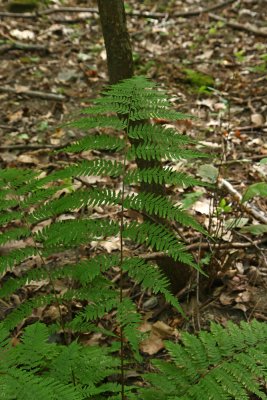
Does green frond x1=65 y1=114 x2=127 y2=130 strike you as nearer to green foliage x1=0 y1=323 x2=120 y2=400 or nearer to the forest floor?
the forest floor

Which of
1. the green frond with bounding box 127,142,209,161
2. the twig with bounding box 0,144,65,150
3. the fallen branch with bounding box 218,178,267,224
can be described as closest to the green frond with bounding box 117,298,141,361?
the green frond with bounding box 127,142,209,161

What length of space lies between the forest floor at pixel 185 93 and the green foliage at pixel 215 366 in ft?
1.92

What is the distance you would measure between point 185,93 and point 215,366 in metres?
4.32

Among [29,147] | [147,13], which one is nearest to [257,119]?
[29,147]

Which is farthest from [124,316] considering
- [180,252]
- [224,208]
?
[224,208]

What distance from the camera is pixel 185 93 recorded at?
5773 mm

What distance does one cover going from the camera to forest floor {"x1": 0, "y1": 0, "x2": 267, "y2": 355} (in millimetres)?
3023

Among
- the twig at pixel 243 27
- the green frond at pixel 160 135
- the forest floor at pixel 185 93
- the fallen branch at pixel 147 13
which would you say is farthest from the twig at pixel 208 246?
the fallen branch at pixel 147 13

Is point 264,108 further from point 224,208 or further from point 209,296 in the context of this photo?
point 209,296

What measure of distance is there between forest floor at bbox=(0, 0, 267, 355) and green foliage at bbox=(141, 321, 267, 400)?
59 centimetres

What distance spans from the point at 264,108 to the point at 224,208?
7.19 ft

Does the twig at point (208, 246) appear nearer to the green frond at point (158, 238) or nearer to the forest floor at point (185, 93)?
the forest floor at point (185, 93)

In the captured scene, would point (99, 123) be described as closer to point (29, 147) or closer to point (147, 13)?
point (29, 147)

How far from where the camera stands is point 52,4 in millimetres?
8477
